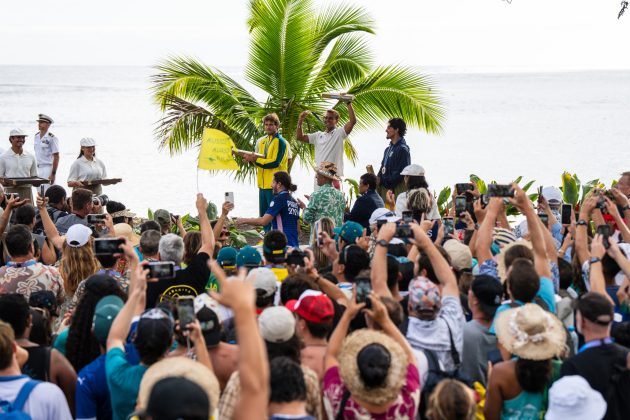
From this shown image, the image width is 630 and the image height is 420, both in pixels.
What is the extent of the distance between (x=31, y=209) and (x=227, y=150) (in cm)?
299

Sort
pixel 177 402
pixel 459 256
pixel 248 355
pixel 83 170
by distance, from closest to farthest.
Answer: pixel 177 402
pixel 248 355
pixel 459 256
pixel 83 170

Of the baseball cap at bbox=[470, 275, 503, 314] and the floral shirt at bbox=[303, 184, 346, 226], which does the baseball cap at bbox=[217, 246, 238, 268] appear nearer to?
the baseball cap at bbox=[470, 275, 503, 314]

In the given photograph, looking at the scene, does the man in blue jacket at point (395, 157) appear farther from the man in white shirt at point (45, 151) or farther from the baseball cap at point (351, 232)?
the man in white shirt at point (45, 151)

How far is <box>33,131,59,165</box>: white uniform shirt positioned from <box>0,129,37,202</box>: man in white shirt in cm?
107

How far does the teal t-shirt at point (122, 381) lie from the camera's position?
492 centimetres

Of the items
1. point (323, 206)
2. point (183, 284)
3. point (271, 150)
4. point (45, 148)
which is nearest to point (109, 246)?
point (183, 284)

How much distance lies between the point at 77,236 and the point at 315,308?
3059mm

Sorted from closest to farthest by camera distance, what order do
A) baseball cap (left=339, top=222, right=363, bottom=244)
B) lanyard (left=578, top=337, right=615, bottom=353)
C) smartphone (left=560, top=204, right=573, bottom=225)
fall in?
lanyard (left=578, top=337, right=615, bottom=353) → baseball cap (left=339, top=222, right=363, bottom=244) → smartphone (left=560, top=204, right=573, bottom=225)

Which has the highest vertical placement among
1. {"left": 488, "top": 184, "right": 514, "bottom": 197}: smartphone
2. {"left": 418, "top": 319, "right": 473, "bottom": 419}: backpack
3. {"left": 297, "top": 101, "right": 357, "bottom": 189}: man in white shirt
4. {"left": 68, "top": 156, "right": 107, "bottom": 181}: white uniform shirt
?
{"left": 297, "top": 101, "right": 357, "bottom": 189}: man in white shirt

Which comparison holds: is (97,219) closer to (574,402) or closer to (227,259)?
(227,259)

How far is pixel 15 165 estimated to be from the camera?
14.0m

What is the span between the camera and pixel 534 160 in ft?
133

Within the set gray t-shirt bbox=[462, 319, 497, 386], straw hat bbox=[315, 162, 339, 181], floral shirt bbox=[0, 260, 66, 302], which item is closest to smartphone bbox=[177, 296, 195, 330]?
gray t-shirt bbox=[462, 319, 497, 386]

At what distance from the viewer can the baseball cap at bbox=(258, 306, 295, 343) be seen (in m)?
5.02
